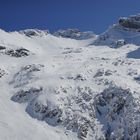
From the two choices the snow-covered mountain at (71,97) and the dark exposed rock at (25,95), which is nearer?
the snow-covered mountain at (71,97)

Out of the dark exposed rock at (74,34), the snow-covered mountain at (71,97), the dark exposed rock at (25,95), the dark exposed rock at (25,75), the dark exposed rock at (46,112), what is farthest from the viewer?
the dark exposed rock at (74,34)

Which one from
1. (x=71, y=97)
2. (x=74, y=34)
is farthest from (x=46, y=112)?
(x=74, y=34)

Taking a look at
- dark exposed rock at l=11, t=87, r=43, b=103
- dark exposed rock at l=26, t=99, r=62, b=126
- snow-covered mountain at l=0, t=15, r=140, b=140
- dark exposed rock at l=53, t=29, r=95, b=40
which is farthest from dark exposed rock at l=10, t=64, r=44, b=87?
dark exposed rock at l=53, t=29, r=95, b=40

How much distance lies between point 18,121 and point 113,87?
12.9 m

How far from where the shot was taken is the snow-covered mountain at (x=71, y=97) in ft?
152

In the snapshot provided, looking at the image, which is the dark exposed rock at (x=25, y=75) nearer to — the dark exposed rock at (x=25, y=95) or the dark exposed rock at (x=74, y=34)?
the dark exposed rock at (x=25, y=95)

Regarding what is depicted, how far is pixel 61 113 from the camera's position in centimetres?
4894

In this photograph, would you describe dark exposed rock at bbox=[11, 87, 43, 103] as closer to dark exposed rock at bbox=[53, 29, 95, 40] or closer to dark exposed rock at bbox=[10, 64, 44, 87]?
dark exposed rock at bbox=[10, 64, 44, 87]

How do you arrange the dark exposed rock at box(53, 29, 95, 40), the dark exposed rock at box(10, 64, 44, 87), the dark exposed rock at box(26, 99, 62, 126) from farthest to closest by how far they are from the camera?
1. the dark exposed rock at box(53, 29, 95, 40)
2. the dark exposed rock at box(10, 64, 44, 87)
3. the dark exposed rock at box(26, 99, 62, 126)

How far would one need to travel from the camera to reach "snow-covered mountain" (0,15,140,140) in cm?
4622

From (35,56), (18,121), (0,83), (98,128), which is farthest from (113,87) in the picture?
(35,56)

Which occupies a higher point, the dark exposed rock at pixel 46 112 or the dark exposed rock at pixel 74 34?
the dark exposed rock at pixel 46 112

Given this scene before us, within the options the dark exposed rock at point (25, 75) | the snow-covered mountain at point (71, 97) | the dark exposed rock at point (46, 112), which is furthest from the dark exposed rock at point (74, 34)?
the dark exposed rock at point (46, 112)

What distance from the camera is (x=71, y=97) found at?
52.3 m
